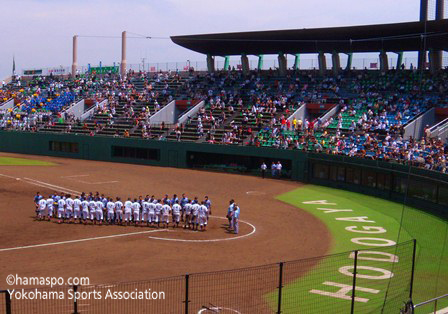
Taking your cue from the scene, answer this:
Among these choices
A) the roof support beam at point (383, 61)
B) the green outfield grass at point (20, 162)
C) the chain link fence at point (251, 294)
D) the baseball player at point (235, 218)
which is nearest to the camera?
the chain link fence at point (251, 294)

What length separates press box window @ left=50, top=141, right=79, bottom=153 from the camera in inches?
2063

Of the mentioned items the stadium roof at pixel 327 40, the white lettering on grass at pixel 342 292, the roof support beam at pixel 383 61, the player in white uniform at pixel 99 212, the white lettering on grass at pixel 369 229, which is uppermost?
the stadium roof at pixel 327 40

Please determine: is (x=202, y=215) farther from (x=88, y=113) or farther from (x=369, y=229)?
(x=88, y=113)

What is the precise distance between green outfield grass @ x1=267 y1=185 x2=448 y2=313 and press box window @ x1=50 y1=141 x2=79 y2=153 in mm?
31603

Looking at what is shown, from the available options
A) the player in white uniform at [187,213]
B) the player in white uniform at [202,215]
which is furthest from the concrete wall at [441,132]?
the player in white uniform at [187,213]

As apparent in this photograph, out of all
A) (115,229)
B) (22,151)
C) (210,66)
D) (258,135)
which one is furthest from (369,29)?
(22,151)

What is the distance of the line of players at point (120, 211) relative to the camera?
2306 cm

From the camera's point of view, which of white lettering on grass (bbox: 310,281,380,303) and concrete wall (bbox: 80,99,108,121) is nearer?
white lettering on grass (bbox: 310,281,380,303)

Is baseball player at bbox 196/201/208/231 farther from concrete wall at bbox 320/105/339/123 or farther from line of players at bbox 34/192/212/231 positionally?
concrete wall at bbox 320/105/339/123

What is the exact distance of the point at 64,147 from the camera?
53281 mm

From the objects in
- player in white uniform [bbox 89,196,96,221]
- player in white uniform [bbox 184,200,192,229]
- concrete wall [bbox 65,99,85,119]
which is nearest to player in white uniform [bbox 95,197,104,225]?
player in white uniform [bbox 89,196,96,221]

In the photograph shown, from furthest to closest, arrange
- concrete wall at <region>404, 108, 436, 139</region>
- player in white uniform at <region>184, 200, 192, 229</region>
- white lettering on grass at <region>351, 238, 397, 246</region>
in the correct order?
concrete wall at <region>404, 108, 436, 139</region>
player in white uniform at <region>184, 200, 192, 229</region>
white lettering on grass at <region>351, 238, 397, 246</region>

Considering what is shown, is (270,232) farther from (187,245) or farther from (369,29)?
(369,29)

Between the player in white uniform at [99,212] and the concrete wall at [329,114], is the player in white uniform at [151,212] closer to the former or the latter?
the player in white uniform at [99,212]
